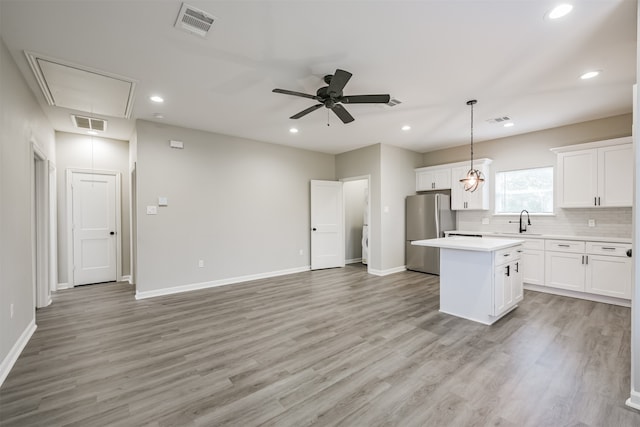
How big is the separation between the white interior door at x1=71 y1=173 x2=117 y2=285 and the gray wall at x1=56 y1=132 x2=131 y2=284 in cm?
14

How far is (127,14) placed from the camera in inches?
81.8

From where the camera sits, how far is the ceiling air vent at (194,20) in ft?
6.72

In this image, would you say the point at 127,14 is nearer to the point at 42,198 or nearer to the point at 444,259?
the point at 42,198

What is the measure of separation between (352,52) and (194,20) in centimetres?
136

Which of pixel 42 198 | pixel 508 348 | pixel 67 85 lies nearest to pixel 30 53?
pixel 67 85

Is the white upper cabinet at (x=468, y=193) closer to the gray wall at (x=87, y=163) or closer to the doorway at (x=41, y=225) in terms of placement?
the gray wall at (x=87, y=163)

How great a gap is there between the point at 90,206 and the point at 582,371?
7.35 metres

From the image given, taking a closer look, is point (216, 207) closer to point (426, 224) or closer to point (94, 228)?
point (94, 228)

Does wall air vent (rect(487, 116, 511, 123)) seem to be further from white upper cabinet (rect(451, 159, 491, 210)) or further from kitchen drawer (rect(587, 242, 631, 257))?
kitchen drawer (rect(587, 242, 631, 257))

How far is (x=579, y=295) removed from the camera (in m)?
4.28

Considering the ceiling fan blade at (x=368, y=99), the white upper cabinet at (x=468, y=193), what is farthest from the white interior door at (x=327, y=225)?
the ceiling fan blade at (x=368, y=99)

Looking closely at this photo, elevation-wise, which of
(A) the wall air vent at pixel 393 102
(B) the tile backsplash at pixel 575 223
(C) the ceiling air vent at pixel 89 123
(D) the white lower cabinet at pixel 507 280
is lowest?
(D) the white lower cabinet at pixel 507 280

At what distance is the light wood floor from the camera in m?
1.82

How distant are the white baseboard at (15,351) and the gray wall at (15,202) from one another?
0.04 meters
